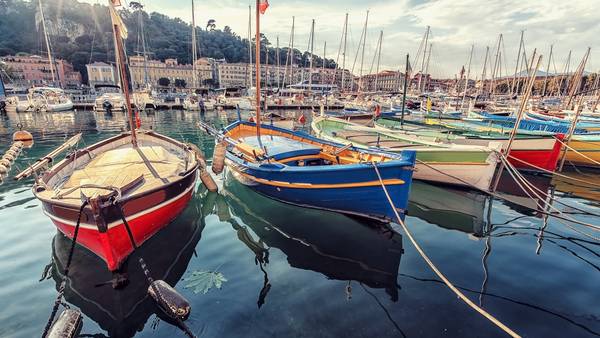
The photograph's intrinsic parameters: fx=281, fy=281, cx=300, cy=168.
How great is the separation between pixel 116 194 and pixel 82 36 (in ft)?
599

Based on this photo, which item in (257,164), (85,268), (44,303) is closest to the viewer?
(44,303)

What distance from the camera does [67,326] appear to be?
4594mm

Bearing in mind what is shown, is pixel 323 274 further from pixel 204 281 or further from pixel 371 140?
pixel 371 140

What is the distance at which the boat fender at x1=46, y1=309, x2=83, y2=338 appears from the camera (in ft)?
14.6

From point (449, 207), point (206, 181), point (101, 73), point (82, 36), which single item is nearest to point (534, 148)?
point (449, 207)

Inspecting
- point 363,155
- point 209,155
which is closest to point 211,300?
point 363,155

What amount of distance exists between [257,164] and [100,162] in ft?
15.8

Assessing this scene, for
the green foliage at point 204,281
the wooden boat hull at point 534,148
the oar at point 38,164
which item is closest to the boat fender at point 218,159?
the oar at point 38,164

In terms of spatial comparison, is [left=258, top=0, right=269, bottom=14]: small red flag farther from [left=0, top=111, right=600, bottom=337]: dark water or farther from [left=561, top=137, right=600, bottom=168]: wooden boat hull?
[left=561, top=137, right=600, bottom=168]: wooden boat hull

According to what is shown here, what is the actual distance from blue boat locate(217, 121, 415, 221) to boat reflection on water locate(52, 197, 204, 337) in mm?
2883

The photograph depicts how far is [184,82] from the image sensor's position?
12756 centimetres

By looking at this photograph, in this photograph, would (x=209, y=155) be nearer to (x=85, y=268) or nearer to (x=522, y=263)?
(x=85, y=268)

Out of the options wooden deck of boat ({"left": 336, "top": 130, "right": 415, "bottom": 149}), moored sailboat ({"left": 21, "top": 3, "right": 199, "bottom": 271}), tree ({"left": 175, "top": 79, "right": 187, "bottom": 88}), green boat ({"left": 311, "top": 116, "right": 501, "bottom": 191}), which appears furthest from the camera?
tree ({"left": 175, "top": 79, "right": 187, "bottom": 88})

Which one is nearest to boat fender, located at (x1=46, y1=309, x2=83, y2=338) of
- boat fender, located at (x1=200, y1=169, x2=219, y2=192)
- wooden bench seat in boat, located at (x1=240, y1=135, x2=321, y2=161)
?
wooden bench seat in boat, located at (x1=240, y1=135, x2=321, y2=161)
